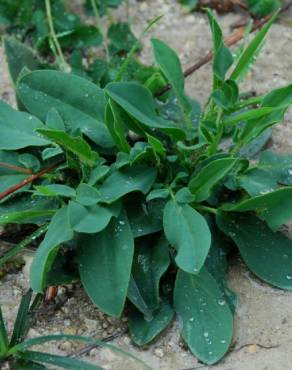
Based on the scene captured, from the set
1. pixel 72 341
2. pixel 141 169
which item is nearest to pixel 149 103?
pixel 141 169

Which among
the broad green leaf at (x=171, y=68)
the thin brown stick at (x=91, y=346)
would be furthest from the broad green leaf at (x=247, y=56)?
the thin brown stick at (x=91, y=346)

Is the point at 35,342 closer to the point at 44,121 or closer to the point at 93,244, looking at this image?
the point at 93,244

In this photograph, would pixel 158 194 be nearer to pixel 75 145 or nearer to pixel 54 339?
pixel 75 145

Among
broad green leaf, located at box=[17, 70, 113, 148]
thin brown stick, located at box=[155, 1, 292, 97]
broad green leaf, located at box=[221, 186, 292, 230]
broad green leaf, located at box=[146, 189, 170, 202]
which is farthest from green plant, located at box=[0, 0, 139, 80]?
broad green leaf, located at box=[221, 186, 292, 230]

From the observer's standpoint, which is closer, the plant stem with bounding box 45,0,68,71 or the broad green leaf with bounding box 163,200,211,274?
the broad green leaf with bounding box 163,200,211,274

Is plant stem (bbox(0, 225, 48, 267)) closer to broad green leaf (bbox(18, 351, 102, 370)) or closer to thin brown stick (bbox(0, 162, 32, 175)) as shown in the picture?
thin brown stick (bbox(0, 162, 32, 175))

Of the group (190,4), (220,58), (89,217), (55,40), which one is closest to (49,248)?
(89,217)

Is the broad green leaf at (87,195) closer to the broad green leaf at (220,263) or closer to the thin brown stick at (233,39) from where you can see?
the broad green leaf at (220,263)
